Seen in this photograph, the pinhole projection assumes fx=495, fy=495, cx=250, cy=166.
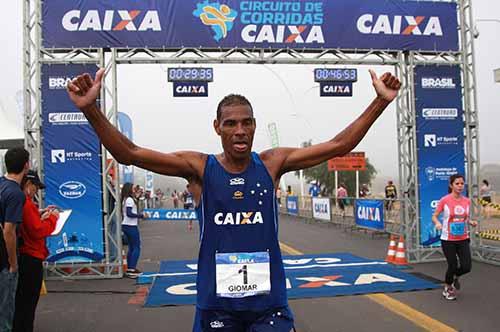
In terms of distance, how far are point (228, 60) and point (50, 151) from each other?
13.2ft

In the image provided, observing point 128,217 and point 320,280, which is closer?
point 320,280

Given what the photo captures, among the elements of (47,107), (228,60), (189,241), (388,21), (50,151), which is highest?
(388,21)

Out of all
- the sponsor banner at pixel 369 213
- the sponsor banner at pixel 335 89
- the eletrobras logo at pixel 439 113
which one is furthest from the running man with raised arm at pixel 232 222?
the sponsor banner at pixel 369 213

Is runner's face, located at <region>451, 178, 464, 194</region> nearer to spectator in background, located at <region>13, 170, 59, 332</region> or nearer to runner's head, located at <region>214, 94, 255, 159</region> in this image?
runner's head, located at <region>214, 94, 255, 159</region>

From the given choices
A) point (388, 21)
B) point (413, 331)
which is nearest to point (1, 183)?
→ point (413, 331)

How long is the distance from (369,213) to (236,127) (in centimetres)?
1446

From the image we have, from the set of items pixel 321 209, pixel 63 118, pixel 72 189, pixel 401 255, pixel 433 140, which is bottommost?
pixel 401 255

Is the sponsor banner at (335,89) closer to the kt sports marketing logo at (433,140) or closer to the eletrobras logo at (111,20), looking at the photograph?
the kt sports marketing logo at (433,140)

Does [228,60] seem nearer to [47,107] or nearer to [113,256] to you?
[47,107]

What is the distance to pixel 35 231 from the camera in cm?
493

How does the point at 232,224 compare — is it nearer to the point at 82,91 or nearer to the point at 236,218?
the point at 236,218

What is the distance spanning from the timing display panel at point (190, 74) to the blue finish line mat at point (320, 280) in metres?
4.21

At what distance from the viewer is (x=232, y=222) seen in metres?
2.70

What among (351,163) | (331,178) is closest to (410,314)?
(351,163)
